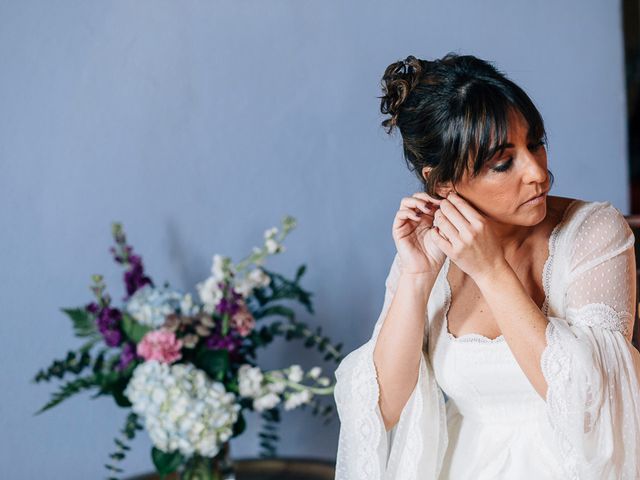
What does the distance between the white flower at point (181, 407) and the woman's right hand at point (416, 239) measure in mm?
471

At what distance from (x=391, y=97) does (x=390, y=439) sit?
676 millimetres

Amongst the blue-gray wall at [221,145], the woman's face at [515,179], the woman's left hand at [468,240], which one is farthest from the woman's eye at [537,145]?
the blue-gray wall at [221,145]

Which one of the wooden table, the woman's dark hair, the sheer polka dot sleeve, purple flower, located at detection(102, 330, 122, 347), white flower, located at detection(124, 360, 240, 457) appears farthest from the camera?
the wooden table

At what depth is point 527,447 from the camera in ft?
5.25

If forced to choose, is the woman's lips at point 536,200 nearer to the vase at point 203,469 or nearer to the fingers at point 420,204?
the fingers at point 420,204

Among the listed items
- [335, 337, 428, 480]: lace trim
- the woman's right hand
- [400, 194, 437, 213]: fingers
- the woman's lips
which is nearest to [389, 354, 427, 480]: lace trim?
[335, 337, 428, 480]: lace trim

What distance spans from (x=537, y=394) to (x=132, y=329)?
828 millimetres

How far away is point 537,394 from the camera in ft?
5.20

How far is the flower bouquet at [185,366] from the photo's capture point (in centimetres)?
177

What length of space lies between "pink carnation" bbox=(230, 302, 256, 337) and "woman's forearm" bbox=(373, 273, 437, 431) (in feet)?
1.02

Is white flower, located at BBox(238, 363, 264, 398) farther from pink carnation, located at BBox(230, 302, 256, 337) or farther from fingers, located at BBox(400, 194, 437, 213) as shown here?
fingers, located at BBox(400, 194, 437, 213)

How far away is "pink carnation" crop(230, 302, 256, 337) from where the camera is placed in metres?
1.86

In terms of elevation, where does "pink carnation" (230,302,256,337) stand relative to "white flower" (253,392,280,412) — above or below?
above

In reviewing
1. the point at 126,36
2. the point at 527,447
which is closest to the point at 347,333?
the point at 527,447
